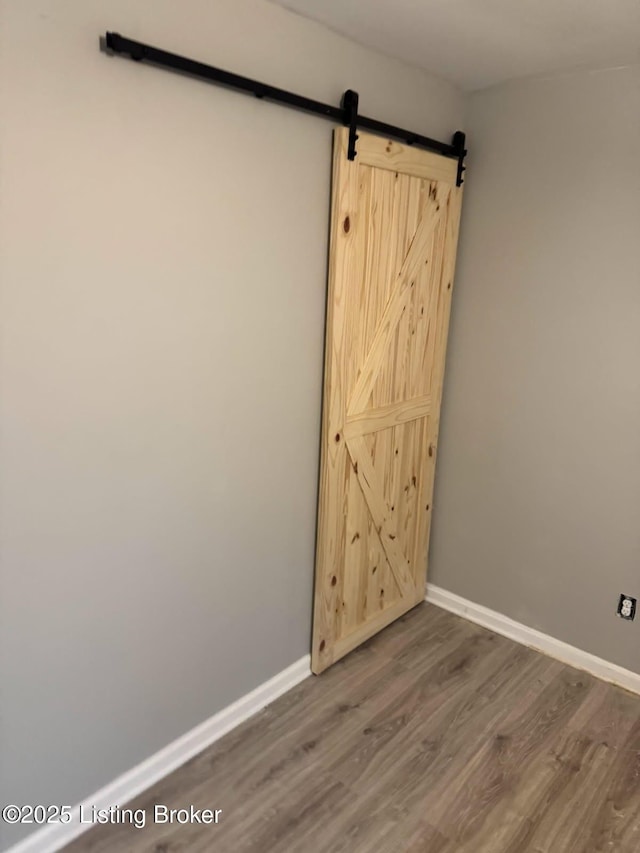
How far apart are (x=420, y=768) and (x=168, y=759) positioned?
849 millimetres

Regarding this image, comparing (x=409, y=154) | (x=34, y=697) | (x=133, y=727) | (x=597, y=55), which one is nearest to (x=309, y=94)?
(x=409, y=154)

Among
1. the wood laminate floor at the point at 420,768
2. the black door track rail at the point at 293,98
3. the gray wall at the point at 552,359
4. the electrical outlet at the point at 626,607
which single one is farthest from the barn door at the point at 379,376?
the electrical outlet at the point at 626,607

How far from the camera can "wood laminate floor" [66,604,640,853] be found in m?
1.83

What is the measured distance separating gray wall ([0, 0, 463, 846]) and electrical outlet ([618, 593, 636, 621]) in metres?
1.40

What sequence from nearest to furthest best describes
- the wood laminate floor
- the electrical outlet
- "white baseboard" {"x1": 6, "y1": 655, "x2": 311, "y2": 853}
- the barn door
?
1. "white baseboard" {"x1": 6, "y1": 655, "x2": 311, "y2": 853}
2. the wood laminate floor
3. the barn door
4. the electrical outlet

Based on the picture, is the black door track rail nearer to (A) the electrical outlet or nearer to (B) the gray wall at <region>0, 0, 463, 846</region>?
(B) the gray wall at <region>0, 0, 463, 846</region>

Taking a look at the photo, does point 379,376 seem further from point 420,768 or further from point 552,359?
point 420,768

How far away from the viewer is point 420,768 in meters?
2.08

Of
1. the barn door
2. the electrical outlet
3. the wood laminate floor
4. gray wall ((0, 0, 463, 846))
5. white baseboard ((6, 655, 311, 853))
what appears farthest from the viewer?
the electrical outlet

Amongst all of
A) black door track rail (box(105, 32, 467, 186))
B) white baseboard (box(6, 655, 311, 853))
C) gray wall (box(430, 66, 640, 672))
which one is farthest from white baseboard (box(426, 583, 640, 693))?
black door track rail (box(105, 32, 467, 186))

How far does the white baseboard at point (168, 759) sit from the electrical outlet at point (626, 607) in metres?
1.30

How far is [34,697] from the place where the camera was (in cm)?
162

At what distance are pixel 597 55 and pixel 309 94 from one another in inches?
40.7

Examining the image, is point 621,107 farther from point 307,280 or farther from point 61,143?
point 61,143
